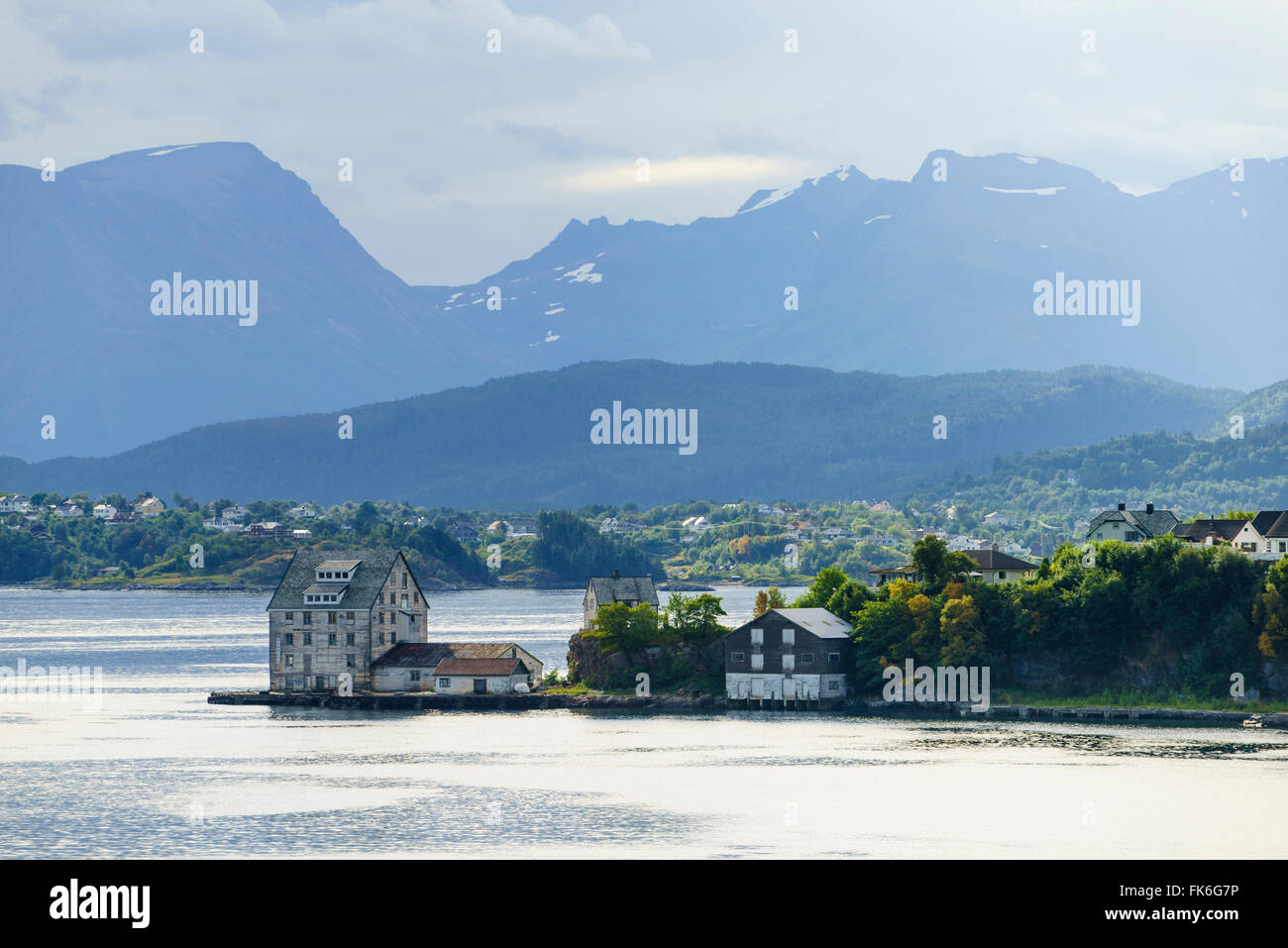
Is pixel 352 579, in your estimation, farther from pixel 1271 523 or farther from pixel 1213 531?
pixel 1271 523

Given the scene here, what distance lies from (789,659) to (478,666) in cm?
1697

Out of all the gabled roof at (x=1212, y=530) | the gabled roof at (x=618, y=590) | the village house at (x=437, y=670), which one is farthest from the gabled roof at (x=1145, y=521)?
the village house at (x=437, y=670)

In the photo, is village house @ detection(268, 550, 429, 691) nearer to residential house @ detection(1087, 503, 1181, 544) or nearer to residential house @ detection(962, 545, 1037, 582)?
residential house @ detection(962, 545, 1037, 582)

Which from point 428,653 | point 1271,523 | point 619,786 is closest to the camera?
point 619,786

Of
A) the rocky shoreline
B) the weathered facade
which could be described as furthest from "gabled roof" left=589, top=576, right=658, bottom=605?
the rocky shoreline

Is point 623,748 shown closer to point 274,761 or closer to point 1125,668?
point 274,761

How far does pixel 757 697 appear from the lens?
97.0 m

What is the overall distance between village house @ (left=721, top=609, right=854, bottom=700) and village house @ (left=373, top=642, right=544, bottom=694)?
11966 mm

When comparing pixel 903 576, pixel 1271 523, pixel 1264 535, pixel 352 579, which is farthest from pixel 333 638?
pixel 1271 523

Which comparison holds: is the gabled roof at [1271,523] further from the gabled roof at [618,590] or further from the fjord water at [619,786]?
the gabled roof at [618,590]

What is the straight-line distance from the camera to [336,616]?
97625 millimetres

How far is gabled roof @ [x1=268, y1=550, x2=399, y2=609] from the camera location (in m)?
97.1
